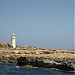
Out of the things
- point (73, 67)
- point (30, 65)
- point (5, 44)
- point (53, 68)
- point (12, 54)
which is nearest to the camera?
point (73, 67)

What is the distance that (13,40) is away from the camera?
100562 millimetres

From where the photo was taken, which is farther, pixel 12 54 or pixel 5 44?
pixel 5 44

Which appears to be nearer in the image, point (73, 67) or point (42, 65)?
point (73, 67)

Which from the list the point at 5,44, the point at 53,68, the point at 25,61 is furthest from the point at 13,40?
the point at 53,68

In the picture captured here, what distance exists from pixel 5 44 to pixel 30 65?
58.6 metres

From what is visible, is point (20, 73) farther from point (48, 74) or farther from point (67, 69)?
point (67, 69)

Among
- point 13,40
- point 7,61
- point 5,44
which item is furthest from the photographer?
point 5,44

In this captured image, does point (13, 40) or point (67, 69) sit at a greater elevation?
point (13, 40)

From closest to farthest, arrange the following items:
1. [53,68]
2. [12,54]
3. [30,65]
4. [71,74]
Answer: [71,74]
[53,68]
[30,65]
[12,54]

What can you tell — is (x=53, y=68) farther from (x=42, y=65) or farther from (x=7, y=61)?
(x=7, y=61)

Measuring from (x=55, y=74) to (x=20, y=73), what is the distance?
5.19m

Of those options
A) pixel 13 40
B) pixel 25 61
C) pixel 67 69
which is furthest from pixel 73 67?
pixel 13 40

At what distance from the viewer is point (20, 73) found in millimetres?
44500

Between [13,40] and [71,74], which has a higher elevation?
[13,40]
